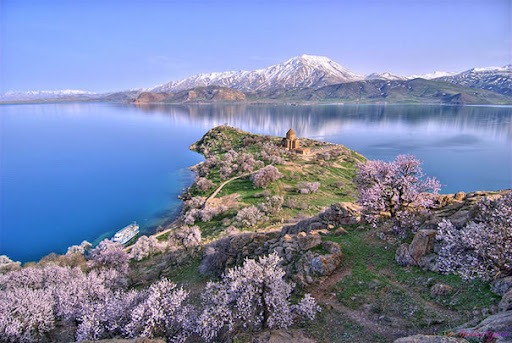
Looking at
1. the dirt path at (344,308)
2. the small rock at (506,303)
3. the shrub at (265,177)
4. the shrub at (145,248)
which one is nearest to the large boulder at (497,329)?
the small rock at (506,303)

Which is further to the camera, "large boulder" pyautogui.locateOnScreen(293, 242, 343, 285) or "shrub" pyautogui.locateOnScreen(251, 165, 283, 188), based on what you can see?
"shrub" pyautogui.locateOnScreen(251, 165, 283, 188)

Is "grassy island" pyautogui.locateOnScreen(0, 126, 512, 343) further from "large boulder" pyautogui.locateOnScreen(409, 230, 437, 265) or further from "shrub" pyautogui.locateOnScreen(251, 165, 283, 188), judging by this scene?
"shrub" pyautogui.locateOnScreen(251, 165, 283, 188)

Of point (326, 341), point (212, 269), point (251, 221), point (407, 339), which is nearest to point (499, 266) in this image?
point (407, 339)

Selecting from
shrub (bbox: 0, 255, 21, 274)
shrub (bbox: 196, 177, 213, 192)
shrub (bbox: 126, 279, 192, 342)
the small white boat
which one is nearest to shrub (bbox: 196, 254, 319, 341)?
shrub (bbox: 126, 279, 192, 342)

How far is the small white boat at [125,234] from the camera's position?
56.4 meters

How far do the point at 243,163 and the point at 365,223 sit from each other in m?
62.4

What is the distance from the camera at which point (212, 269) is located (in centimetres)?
3170

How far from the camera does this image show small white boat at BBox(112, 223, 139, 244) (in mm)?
56406

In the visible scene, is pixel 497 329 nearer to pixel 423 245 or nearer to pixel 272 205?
pixel 423 245

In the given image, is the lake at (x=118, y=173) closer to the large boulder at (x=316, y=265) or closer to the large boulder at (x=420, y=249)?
the large boulder at (x=316, y=265)

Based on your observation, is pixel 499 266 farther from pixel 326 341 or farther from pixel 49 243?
pixel 49 243

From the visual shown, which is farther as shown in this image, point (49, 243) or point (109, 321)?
point (49, 243)

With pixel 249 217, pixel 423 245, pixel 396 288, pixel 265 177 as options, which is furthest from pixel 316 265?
pixel 265 177

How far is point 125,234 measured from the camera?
58438 mm
